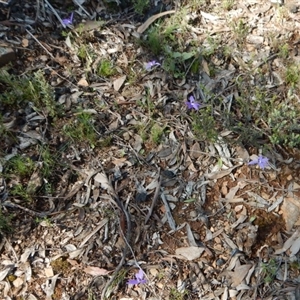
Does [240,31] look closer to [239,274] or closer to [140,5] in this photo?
[140,5]

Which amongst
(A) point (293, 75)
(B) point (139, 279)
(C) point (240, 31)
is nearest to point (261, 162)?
(A) point (293, 75)

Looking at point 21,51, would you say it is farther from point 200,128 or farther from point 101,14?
point 200,128

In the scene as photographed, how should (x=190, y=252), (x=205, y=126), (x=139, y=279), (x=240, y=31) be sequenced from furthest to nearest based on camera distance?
1. (x=240, y=31)
2. (x=205, y=126)
3. (x=190, y=252)
4. (x=139, y=279)

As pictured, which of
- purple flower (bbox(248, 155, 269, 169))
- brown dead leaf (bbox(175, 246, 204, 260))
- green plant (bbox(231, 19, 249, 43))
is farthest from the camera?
green plant (bbox(231, 19, 249, 43))

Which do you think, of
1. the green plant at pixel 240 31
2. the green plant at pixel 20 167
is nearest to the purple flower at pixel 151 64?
the green plant at pixel 240 31

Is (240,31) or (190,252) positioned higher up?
(240,31)

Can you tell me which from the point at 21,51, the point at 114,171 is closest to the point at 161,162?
the point at 114,171

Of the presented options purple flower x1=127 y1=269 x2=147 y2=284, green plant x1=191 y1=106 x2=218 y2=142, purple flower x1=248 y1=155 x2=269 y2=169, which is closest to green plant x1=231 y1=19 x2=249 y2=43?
green plant x1=191 y1=106 x2=218 y2=142

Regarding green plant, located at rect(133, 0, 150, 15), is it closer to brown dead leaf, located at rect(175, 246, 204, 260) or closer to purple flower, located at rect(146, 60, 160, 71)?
purple flower, located at rect(146, 60, 160, 71)

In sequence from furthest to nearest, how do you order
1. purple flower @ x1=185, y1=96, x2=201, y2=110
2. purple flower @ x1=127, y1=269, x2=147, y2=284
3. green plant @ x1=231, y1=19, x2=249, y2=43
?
green plant @ x1=231, y1=19, x2=249, y2=43 < purple flower @ x1=185, y1=96, x2=201, y2=110 < purple flower @ x1=127, y1=269, x2=147, y2=284
